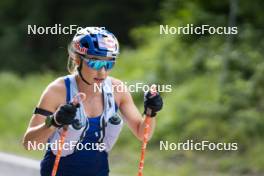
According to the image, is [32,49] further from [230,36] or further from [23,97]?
[230,36]

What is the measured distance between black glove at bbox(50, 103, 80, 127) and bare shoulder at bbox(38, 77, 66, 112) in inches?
8.0

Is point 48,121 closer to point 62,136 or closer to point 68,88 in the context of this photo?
point 62,136

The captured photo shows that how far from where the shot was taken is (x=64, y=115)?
11.7ft

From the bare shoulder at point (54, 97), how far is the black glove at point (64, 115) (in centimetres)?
20

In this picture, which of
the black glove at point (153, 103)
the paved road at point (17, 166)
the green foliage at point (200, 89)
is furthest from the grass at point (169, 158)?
the black glove at point (153, 103)

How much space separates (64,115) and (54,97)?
27 cm

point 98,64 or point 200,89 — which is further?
point 200,89

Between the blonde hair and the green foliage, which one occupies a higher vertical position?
the green foliage

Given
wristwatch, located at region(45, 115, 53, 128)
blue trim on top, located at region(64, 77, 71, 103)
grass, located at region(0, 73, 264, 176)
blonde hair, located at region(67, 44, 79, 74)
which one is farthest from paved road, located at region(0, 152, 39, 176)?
wristwatch, located at region(45, 115, 53, 128)

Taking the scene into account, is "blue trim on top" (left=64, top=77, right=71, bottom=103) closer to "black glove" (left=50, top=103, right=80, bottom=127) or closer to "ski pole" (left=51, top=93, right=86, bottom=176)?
"ski pole" (left=51, top=93, right=86, bottom=176)

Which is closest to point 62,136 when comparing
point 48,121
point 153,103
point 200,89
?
point 48,121

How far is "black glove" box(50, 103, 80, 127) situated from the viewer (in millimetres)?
3578

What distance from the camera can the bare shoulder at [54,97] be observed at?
3826mm

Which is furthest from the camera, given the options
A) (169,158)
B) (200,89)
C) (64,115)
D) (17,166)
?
(200,89)
